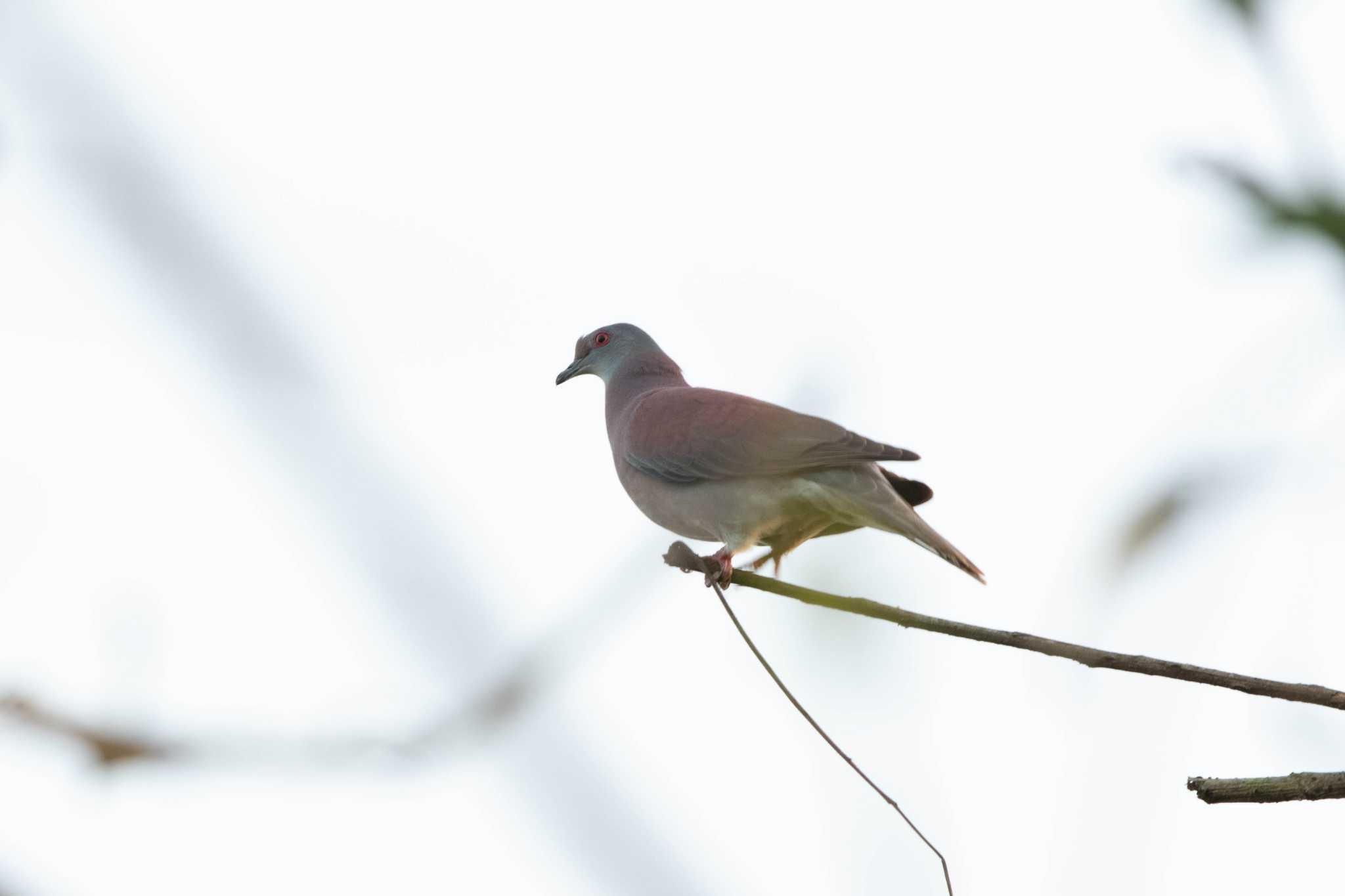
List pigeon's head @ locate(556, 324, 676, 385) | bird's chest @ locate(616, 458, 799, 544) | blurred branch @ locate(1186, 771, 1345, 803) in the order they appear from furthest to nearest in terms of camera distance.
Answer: pigeon's head @ locate(556, 324, 676, 385) → bird's chest @ locate(616, 458, 799, 544) → blurred branch @ locate(1186, 771, 1345, 803)

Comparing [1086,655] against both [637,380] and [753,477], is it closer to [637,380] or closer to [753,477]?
[753,477]

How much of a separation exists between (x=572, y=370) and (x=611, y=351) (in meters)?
0.30

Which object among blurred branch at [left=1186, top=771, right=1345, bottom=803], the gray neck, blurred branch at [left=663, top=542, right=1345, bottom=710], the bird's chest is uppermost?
the gray neck

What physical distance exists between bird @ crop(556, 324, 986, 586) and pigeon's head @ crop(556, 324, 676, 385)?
89cm

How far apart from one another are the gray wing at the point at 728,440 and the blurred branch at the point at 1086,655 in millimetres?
1900

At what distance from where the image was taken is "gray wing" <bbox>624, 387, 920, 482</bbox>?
516 cm

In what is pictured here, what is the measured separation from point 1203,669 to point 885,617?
1.70 feet

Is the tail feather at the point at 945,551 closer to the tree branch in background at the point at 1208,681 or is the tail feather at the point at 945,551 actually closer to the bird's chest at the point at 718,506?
the bird's chest at the point at 718,506

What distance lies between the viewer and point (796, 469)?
5324mm

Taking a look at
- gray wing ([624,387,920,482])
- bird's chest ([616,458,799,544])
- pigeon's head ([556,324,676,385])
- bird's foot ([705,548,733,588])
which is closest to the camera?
bird's foot ([705,548,733,588])

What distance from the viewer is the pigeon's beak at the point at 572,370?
7.96 m

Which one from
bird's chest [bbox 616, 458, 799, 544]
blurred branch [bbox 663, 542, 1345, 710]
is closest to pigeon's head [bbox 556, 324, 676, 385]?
bird's chest [bbox 616, 458, 799, 544]

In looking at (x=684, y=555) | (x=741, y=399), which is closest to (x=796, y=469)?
(x=741, y=399)

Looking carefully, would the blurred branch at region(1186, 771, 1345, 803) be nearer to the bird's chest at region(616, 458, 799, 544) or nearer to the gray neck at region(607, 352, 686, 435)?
the bird's chest at region(616, 458, 799, 544)
